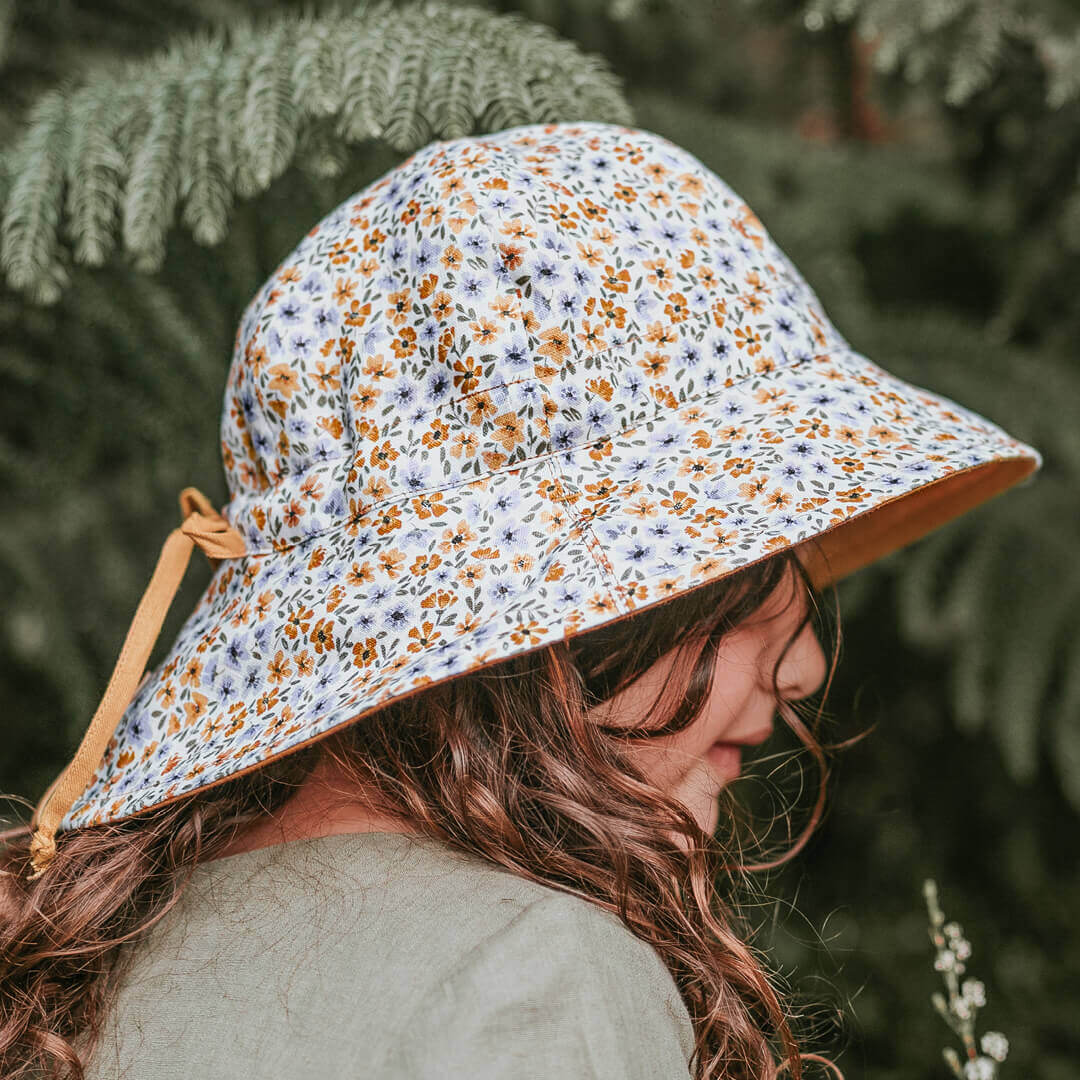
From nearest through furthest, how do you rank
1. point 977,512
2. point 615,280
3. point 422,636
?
point 422,636 < point 615,280 < point 977,512

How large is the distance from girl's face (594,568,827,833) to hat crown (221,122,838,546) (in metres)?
0.23

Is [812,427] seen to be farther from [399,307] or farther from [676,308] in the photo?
[399,307]

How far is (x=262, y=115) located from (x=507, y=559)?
697mm

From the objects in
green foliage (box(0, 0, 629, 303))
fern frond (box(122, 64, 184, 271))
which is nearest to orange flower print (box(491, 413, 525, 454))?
green foliage (box(0, 0, 629, 303))

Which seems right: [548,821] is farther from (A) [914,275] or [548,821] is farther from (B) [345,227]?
(A) [914,275]

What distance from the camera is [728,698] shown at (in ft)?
3.26

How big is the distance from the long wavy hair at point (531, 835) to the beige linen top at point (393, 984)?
47 millimetres

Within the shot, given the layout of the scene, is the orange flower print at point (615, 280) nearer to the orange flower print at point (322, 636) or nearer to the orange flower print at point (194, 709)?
the orange flower print at point (322, 636)

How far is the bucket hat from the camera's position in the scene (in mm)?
839

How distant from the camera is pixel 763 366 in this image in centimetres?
100

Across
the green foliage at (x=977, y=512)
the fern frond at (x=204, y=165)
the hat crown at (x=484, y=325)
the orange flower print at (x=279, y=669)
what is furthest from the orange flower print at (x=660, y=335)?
the green foliage at (x=977, y=512)

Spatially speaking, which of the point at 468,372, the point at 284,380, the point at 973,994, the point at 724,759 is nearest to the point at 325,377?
the point at 284,380

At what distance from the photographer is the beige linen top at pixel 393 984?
2.24ft

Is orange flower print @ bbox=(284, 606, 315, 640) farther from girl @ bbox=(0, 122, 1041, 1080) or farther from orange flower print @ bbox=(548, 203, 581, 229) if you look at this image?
orange flower print @ bbox=(548, 203, 581, 229)
